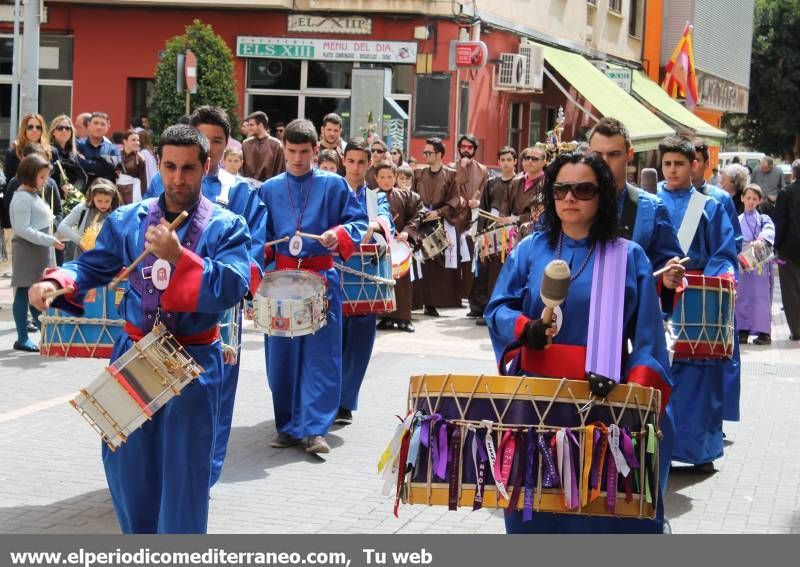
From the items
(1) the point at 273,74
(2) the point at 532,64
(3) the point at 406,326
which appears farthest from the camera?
(2) the point at 532,64

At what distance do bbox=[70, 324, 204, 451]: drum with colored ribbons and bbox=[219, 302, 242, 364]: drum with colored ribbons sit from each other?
1.59m

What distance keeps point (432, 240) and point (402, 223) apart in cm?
79

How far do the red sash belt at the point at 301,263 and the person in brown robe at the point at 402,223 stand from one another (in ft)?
20.6

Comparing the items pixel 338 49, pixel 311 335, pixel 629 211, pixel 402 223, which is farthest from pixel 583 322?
pixel 338 49

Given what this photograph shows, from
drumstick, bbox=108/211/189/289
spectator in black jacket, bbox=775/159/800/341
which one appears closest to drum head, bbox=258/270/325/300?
drumstick, bbox=108/211/189/289

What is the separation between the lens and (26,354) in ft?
40.5

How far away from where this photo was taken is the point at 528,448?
15.5ft

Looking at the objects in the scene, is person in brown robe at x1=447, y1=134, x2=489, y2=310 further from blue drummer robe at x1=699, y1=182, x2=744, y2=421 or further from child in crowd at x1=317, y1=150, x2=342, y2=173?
blue drummer robe at x1=699, y1=182, x2=744, y2=421

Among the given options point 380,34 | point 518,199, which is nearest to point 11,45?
point 380,34

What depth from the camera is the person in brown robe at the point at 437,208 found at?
666 inches

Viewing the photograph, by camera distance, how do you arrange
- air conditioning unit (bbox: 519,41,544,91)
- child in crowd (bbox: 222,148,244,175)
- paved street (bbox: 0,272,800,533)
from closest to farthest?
1. paved street (bbox: 0,272,800,533)
2. child in crowd (bbox: 222,148,244,175)
3. air conditioning unit (bbox: 519,41,544,91)

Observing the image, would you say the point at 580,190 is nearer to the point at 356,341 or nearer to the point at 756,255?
the point at 356,341

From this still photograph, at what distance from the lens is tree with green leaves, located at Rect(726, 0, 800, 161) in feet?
169
